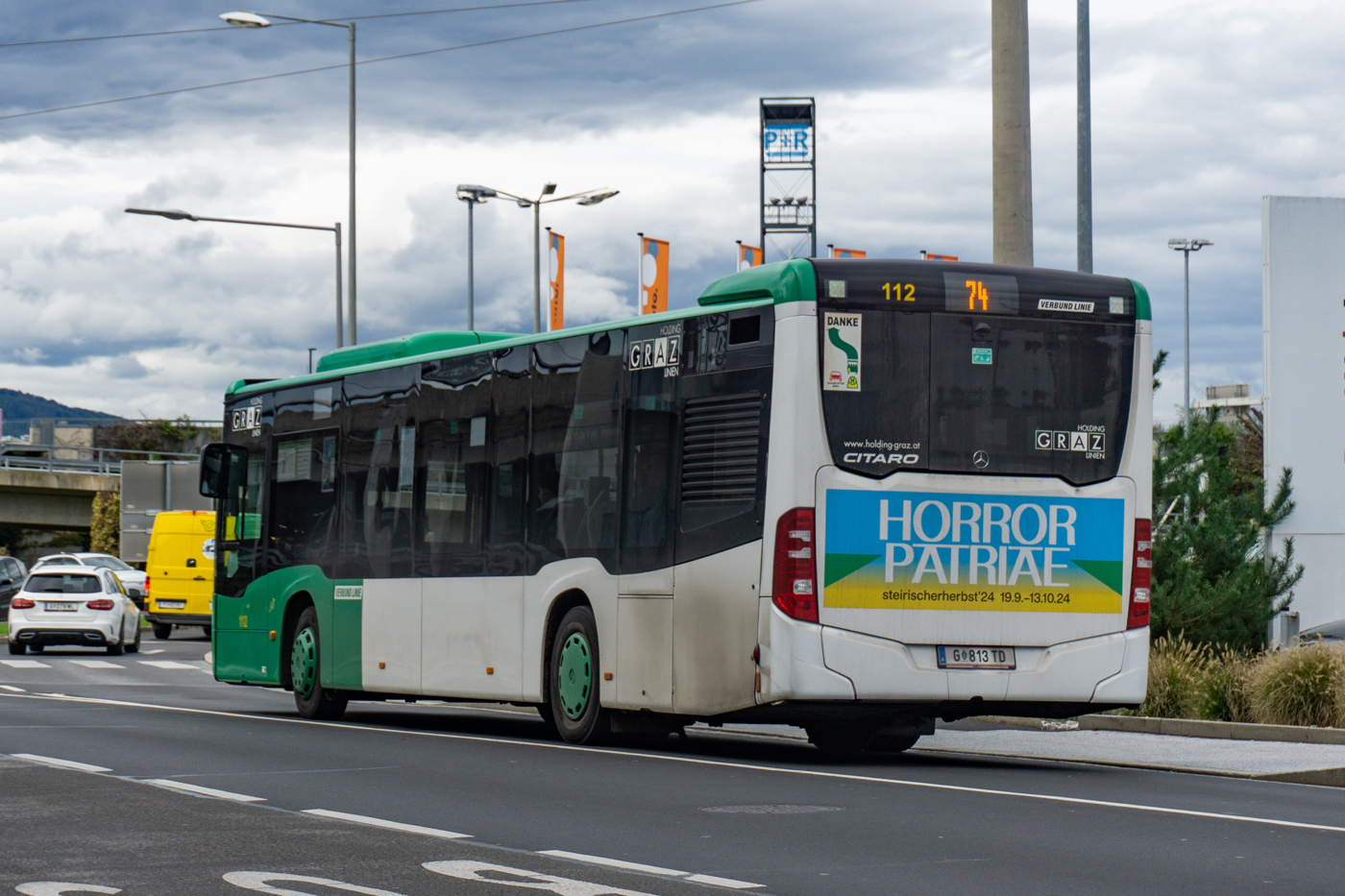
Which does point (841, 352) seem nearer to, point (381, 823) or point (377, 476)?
point (381, 823)

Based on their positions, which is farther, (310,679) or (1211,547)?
(1211,547)

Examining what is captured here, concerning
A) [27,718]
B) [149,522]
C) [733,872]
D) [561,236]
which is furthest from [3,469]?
[733,872]

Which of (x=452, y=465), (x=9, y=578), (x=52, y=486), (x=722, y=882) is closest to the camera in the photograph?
(x=722, y=882)

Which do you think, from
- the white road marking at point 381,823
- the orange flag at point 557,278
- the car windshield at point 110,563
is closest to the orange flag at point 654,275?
the orange flag at point 557,278

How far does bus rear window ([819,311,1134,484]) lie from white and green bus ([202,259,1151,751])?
1 centimetres

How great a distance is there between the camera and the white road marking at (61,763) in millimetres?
12328

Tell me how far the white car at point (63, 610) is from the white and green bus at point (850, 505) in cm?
2285

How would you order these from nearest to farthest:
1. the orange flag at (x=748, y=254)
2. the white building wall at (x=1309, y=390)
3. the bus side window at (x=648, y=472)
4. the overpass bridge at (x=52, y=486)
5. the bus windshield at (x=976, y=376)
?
the bus windshield at (x=976, y=376)
the bus side window at (x=648, y=472)
the white building wall at (x=1309, y=390)
the orange flag at (x=748, y=254)
the overpass bridge at (x=52, y=486)

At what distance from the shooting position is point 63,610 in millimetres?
35688

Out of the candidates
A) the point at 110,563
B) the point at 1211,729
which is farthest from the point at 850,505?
the point at 110,563

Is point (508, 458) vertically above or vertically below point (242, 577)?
above

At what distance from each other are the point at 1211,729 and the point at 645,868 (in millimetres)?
9088

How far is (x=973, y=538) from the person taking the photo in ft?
42.0

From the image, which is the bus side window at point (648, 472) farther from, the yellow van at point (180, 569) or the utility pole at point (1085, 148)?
the yellow van at point (180, 569)
